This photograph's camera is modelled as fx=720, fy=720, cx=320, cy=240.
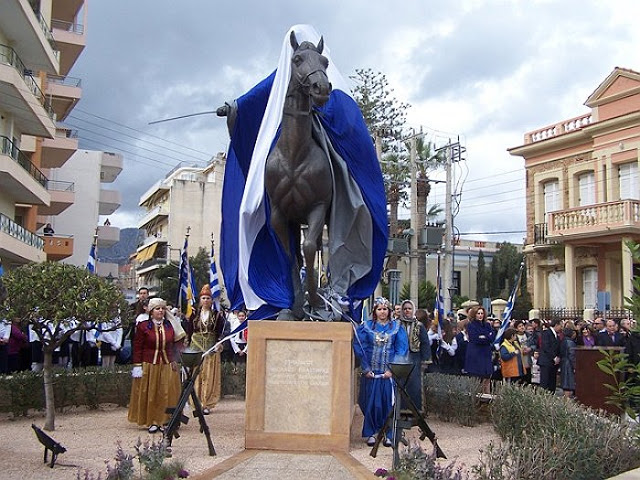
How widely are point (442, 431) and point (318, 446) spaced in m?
2.82

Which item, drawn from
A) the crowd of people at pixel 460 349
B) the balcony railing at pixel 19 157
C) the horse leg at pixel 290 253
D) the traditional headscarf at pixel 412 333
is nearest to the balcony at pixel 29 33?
the balcony railing at pixel 19 157

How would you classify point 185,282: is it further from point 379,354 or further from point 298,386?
point 298,386

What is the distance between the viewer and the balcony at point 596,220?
86.6 ft

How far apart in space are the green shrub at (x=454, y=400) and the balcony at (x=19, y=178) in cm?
1851

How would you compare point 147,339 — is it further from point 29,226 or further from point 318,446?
point 29,226

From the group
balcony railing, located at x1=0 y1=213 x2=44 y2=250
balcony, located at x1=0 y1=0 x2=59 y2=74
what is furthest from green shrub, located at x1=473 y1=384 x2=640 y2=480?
balcony, located at x1=0 y1=0 x2=59 y2=74

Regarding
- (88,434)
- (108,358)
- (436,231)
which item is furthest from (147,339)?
(436,231)

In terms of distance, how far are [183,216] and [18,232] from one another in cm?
3777

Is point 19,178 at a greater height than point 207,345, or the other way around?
point 19,178

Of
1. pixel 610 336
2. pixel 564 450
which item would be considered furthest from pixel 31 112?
pixel 564 450

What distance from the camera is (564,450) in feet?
18.8

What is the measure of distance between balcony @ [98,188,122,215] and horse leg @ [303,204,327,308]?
41.0m

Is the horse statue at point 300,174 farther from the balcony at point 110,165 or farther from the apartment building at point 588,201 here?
the balcony at point 110,165

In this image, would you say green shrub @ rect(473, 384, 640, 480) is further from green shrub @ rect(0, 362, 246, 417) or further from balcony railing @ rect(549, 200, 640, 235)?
balcony railing @ rect(549, 200, 640, 235)
